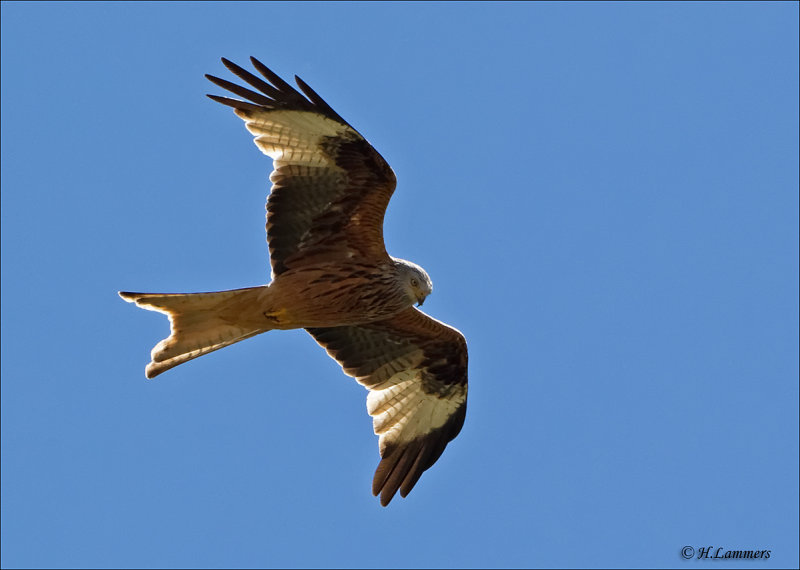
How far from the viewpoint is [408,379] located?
1292 centimetres

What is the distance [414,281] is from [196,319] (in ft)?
6.45

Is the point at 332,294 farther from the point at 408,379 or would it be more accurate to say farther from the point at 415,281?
the point at 408,379

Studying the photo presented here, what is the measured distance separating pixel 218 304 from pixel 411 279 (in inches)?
68.3

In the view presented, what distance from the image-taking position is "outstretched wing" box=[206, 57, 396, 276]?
11070 millimetres

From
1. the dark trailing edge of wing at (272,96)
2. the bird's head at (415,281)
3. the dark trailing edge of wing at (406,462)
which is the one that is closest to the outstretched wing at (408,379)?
the dark trailing edge of wing at (406,462)

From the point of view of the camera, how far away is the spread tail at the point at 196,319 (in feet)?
36.8

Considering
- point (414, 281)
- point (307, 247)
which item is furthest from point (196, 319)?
point (414, 281)

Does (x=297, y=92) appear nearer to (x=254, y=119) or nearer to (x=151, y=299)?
(x=254, y=119)

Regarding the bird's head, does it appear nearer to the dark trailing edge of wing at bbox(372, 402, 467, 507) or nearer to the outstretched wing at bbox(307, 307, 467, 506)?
the outstretched wing at bbox(307, 307, 467, 506)

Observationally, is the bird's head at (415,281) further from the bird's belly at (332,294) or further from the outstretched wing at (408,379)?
the outstretched wing at (408,379)

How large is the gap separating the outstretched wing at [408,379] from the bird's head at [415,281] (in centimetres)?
85

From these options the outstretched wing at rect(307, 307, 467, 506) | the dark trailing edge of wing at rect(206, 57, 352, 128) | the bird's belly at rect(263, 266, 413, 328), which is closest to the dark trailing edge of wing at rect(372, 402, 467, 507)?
the outstretched wing at rect(307, 307, 467, 506)

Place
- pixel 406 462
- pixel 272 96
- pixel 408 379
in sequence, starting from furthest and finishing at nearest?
pixel 408 379, pixel 406 462, pixel 272 96

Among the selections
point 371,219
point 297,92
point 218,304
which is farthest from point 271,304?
point 297,92
